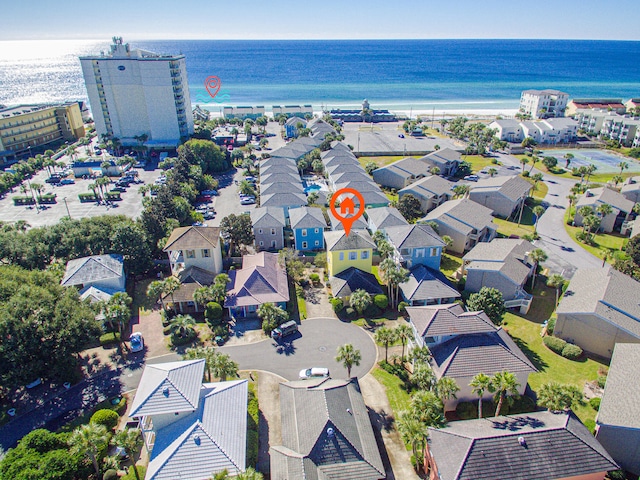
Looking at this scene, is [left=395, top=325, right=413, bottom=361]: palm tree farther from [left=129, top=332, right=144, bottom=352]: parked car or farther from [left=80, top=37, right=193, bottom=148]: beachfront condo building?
[left=80, top=37, right=193, bottom=148]: beachfront condo building

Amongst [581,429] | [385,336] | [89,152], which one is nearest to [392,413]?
[385,336]

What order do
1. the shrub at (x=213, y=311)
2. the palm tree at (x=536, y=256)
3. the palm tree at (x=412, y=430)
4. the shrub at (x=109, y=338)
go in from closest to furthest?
the palm tree at (x=412, y=430) → the shrub at (x=109, y=338) → the shrub at (x=213, y=311) → the palm tree at (x=536, y=256)

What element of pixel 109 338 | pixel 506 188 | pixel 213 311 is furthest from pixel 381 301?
pixel 506 188

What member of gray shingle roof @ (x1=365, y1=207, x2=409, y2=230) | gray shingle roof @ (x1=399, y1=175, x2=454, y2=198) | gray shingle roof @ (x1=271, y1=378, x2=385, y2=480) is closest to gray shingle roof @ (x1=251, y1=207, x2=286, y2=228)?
gray shingle roof @ (x1=365, y1=207, x2=409, y2=230)

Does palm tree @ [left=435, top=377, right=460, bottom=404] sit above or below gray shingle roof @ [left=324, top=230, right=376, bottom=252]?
below

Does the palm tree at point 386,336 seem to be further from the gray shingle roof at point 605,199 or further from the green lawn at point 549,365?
the gray shingle roof at point 605,199

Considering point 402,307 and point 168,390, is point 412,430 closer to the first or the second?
point 168,390

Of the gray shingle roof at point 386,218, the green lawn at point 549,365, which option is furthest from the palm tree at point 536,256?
the gray shingle roof at point 386,218
